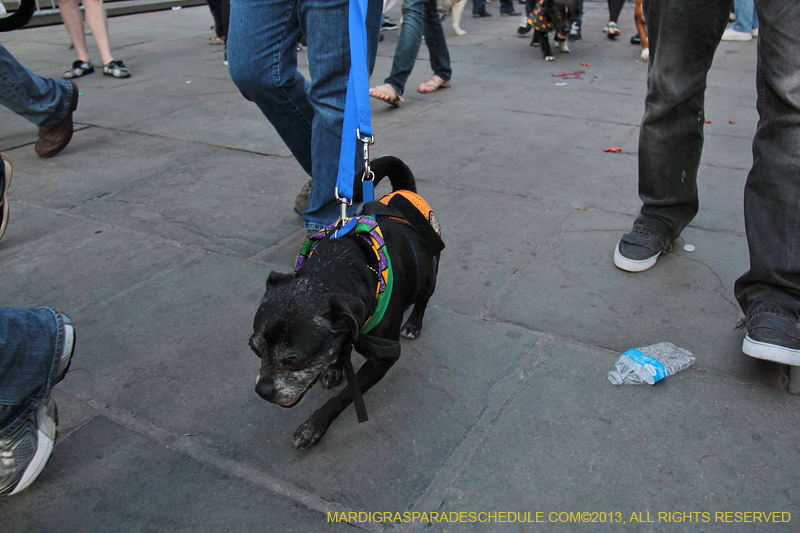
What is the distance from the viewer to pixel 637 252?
3266 millimetres

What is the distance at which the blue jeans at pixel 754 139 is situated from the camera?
8.08 ft

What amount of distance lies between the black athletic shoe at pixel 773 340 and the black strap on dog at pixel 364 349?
1437 mm

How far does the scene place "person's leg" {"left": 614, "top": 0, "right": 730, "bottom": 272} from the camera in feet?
9.55

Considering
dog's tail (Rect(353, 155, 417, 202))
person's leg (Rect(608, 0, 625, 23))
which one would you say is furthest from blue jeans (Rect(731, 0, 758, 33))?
dog's tail (Rect(353, 155, 417, 202))

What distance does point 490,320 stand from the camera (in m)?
2.91

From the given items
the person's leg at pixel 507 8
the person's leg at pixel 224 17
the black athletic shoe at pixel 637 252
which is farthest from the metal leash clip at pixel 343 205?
the person's leg at pixel 507 8

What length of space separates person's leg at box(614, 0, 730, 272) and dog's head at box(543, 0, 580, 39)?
5.32 meters

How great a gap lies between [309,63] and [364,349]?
63.5 inches

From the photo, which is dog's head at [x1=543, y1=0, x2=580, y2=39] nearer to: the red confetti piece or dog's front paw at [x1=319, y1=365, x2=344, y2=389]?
the red confetti piece

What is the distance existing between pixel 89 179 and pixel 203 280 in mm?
1960

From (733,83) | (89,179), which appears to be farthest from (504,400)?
(733,83)

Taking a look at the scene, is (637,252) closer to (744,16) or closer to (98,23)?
(98,23)

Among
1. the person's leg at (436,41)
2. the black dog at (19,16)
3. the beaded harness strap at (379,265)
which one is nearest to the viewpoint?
the beaded harness strap at (379,265)

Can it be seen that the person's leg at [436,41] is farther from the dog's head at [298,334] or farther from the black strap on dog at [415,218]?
the dog's head at [298,334]
